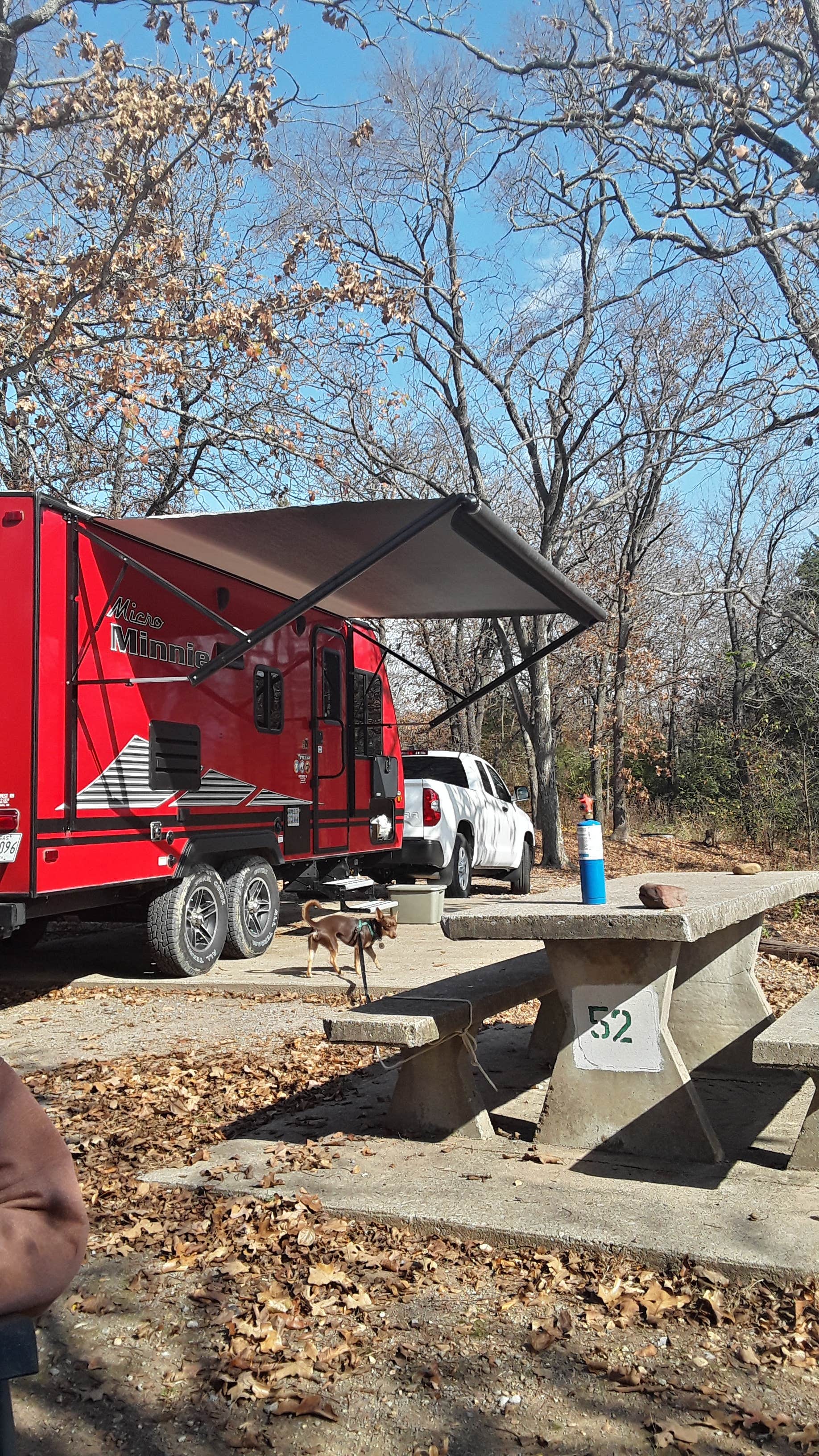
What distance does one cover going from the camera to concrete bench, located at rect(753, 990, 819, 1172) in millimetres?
3631

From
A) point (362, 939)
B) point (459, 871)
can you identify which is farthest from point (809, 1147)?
point (459, 871)

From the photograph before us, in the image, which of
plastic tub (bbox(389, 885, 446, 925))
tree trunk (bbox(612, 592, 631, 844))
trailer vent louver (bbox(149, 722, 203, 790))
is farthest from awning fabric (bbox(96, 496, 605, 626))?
tree trunk (bbox(612, 592, 631, 844))

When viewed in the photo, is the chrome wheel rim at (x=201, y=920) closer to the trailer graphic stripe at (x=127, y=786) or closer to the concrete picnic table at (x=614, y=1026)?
the trailer graphic stripe at (x=127, y=786)

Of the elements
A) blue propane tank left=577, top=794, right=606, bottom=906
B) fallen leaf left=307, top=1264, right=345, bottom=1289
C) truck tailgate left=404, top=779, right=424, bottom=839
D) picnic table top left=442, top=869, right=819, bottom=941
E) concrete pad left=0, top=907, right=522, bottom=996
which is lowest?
fallen leaf left=307, top=1264, right=345, bottom=1289

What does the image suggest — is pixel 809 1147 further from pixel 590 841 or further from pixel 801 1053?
pixel 590 841

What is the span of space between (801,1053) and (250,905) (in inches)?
280

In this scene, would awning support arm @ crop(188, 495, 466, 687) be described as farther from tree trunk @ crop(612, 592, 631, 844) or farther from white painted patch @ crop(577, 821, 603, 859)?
tree trunk @ crop(612, 592, 631, 844)

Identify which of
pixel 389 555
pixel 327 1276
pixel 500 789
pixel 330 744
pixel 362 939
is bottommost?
pixel 327 1276

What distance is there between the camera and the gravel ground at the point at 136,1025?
6914 mm

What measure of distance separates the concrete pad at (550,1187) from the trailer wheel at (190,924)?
150 inches

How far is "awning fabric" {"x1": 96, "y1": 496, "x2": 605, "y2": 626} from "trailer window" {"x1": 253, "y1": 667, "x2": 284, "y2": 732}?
96 cm

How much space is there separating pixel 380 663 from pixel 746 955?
7.74m

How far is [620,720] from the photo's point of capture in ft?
76.8

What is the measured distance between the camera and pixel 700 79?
12086mm
